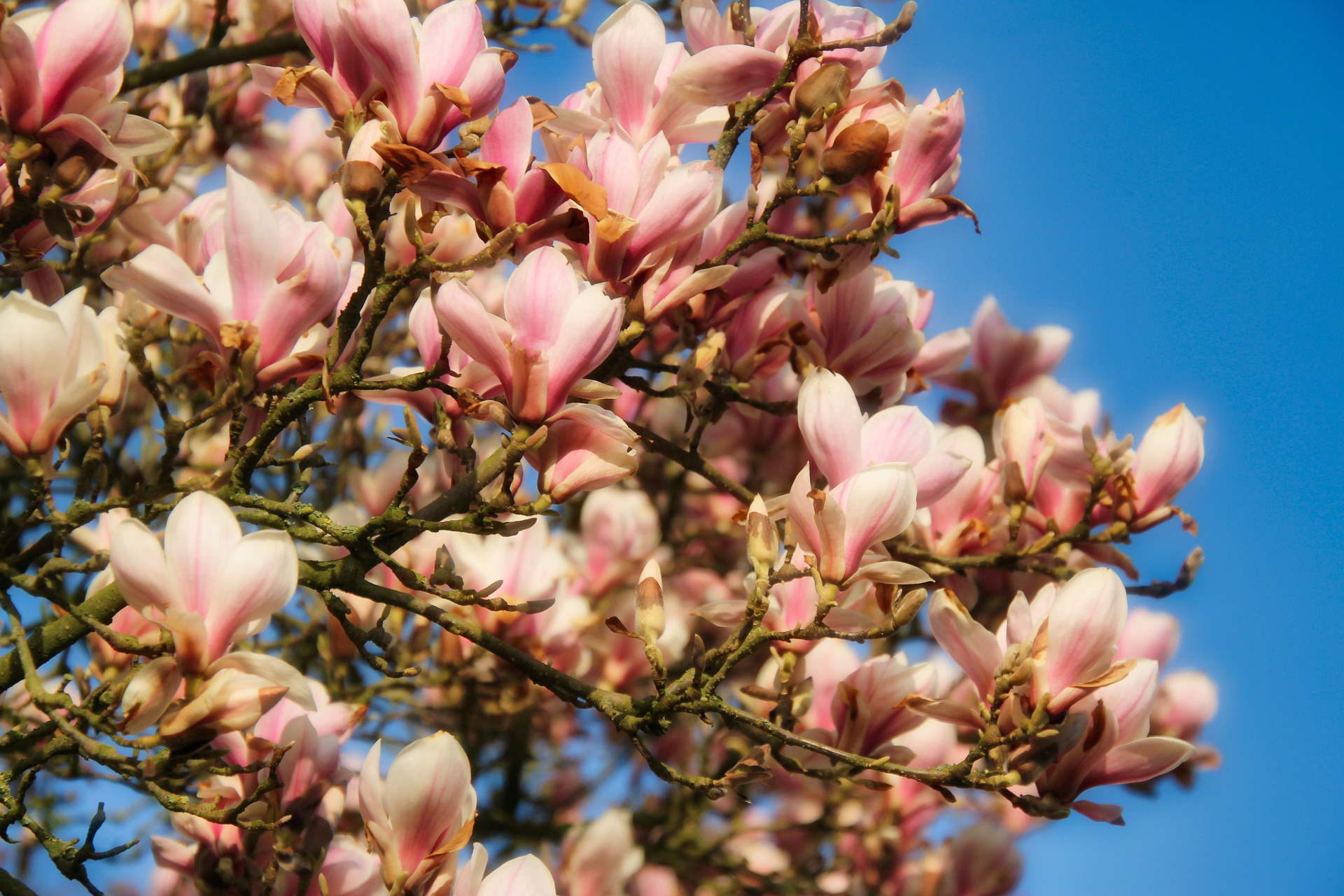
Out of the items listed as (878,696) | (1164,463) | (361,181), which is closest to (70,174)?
(361,181)

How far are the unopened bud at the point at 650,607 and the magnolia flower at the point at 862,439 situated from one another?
324mm

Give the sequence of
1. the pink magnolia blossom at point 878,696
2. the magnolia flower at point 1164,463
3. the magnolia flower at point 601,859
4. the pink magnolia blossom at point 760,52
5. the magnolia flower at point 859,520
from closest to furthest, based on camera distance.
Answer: the magnolia flower at point 859,520 < the pink magnolia blossom at point 760,52 < the pink magnolia blossom at point 878,696 < the magnolia flower at point 1164,463 < the magnolia flower at point 601,859

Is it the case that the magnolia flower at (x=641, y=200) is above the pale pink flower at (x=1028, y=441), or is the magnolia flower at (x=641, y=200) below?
below

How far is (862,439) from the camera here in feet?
5.81

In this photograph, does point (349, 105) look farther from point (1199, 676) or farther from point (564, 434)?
point (1199, 676)

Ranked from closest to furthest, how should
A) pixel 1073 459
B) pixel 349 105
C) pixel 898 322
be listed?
pixel 349 105, pixel 898 322, pixel 1073 459

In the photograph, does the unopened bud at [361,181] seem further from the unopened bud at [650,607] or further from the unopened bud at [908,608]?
the unopened bud at [908,608]

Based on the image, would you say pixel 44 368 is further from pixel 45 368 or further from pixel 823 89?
pixel 823 89

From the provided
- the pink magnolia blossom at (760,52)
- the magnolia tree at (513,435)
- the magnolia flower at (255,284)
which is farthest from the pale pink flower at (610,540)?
the magnolia flower at (255,284)

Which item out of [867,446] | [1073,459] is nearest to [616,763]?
[1073,459]

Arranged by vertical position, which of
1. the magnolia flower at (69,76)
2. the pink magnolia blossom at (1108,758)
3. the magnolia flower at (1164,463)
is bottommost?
the pink magnolia blossom at (1108,758)

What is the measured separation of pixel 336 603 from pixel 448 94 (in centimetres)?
81

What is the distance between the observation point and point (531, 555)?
9.27 feet

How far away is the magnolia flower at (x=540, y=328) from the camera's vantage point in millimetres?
1535
